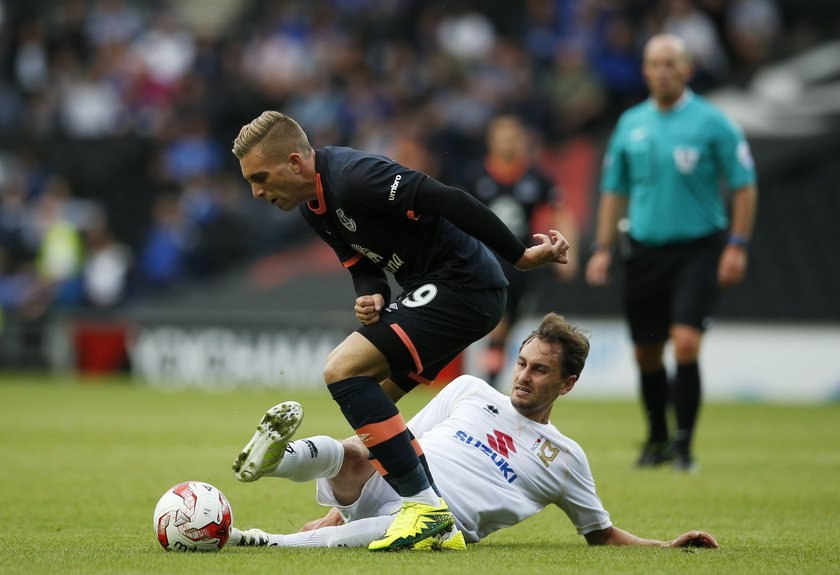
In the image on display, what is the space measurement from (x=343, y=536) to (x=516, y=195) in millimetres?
6679

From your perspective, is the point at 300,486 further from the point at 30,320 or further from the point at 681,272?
the point at 30,320

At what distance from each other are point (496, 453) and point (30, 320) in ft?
47.1

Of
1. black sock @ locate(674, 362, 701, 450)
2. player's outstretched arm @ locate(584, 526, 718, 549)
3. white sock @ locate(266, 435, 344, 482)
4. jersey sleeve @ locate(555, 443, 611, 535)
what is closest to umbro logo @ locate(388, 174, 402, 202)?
white sock @ locate(266, 435, 344, 482)

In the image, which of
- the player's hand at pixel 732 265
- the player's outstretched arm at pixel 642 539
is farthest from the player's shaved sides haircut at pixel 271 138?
the player's hand at pixel 732 265

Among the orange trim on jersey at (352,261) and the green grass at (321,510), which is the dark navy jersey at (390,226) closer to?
the orange trim on jersey at (352,261)

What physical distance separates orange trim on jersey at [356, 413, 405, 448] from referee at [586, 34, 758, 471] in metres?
3.77

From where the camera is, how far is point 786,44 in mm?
17297

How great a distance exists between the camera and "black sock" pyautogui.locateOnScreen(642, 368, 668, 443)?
8.82m

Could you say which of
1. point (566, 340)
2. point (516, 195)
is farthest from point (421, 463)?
point (516, 195)

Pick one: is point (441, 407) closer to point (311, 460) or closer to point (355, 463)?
point (355, 463)

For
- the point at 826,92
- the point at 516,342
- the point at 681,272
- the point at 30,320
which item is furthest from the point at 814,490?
the point at 30,320

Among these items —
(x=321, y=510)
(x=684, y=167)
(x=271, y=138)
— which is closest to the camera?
(x=271, y=138)

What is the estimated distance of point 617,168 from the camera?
9.07 meters

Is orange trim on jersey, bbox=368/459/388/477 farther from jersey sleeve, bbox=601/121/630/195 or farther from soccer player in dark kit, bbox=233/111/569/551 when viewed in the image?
jersey sleeve, bbox=601/121/630/195
